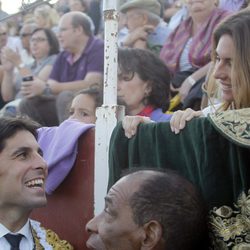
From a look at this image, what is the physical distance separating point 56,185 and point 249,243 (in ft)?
3.83

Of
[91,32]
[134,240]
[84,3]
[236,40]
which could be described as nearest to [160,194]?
[134,240]

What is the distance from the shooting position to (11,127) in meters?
2.89

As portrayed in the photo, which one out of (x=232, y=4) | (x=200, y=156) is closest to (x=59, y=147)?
(x=200, y=156)

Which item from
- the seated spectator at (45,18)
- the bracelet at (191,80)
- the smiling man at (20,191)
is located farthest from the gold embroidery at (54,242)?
the seated spectator at (45,18)

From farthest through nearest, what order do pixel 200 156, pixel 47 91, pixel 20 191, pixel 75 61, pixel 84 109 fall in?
pixel 75 61, pixel 47 91, pixel 84 109, pixel 20 191, pixel 200 156

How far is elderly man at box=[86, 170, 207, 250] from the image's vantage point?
194 centimetres

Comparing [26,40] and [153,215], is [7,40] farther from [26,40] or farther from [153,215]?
[153,215]

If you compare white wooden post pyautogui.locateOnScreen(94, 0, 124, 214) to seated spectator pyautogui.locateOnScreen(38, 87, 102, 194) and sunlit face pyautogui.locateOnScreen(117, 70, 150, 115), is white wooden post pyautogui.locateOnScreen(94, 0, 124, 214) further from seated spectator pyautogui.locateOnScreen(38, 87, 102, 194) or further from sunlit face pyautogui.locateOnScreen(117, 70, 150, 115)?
sunlit face pyautogui.locateOnScreen(117, 70, 150, 115)

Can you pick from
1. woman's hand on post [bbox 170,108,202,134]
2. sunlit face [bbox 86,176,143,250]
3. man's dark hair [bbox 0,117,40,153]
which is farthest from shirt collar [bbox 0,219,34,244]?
woman's hand on post [bbox 170,108,202,134]

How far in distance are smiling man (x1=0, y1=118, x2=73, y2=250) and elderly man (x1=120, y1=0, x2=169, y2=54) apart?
2618 millimetres

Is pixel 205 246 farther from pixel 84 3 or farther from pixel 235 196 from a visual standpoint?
pixel 84 3

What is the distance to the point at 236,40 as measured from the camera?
224cm

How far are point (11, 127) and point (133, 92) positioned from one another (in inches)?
31.8

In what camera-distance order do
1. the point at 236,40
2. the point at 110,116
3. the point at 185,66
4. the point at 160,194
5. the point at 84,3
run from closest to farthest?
1. the point at 160,194
2. the point at 236,40
3. the point at 110,116
4. the point at 185,66
5. the point at 84,3
